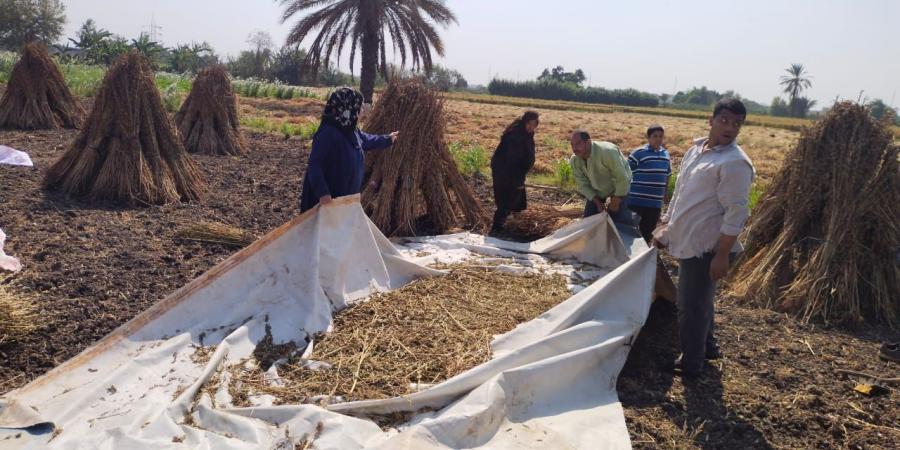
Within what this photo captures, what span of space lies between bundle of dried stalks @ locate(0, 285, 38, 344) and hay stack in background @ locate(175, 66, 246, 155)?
707 cm

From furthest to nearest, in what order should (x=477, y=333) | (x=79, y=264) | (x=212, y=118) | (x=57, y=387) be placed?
(x=212, y=118)
(x=79, y=264)
(x=477, y=333)
(x=57, y=387)

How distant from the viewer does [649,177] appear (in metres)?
5.23

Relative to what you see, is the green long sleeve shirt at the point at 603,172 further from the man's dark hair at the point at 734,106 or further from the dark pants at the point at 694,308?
the man's dark hair at the point at 734,106

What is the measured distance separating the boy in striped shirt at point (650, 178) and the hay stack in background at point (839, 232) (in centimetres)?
92

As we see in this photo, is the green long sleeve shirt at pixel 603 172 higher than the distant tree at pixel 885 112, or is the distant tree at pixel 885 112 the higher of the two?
the distant tree at pixel 885 112

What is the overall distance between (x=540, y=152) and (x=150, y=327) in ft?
35.4

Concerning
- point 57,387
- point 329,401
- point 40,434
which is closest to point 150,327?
point 57,387

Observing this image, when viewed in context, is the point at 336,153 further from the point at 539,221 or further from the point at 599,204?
the point at 539,221

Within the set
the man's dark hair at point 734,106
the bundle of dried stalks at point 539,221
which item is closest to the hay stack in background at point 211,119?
the bundle of dried stalks at point 539,221

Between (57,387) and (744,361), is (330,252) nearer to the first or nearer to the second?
(57,387)

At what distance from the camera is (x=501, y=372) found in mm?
2818

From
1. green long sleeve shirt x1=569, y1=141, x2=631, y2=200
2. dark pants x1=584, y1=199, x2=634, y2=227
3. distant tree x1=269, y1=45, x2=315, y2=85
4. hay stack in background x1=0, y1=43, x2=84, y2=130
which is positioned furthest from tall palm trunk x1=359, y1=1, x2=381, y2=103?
distant tree x1=269, y1=45, x2=315, y2=85

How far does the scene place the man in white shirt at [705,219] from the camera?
2.98 m

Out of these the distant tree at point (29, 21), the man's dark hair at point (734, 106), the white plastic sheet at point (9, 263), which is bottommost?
the white plastic sheet at point (9, 263)
